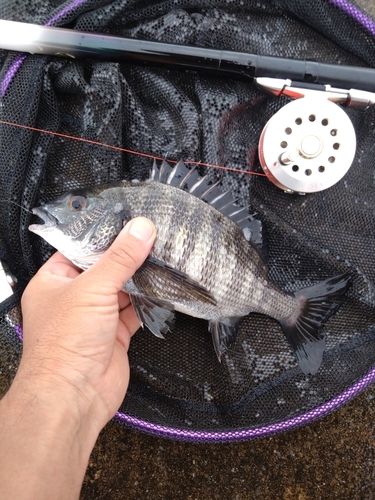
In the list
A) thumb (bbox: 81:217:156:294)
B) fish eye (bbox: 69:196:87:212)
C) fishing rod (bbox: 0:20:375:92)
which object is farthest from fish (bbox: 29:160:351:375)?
fishing rod (bbox: 0:20:375:92)

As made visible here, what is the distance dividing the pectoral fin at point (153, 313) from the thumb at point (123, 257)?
0.75 feet

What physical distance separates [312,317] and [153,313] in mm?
801

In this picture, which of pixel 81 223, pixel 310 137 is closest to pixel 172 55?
pixel 310 137

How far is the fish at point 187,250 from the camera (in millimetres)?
1750

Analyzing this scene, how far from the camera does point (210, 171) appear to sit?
2027 millimetres

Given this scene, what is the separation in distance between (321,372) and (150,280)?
1.02 m

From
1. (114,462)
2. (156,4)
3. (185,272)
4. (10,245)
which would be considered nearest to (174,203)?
(185,272)

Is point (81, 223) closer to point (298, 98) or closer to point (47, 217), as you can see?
point (47, 217)

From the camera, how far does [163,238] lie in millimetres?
1745

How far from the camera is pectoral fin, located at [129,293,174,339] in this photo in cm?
176

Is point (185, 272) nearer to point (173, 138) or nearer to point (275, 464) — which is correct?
point (173, 138)

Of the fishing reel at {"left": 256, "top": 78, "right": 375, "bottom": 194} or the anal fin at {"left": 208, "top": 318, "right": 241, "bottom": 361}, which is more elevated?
the fishing reel at {"left": 256, "top": 78, "right": 375, "bottom": 194}

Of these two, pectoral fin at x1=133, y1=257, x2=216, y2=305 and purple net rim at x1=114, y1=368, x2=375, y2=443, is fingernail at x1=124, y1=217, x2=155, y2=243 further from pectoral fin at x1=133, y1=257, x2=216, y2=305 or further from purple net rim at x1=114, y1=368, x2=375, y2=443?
purple net rim at x1=114, y1=368, x2=375, y2=443

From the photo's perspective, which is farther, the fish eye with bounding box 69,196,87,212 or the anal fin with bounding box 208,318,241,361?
the anal fin with bounding box 208,318,241,361
